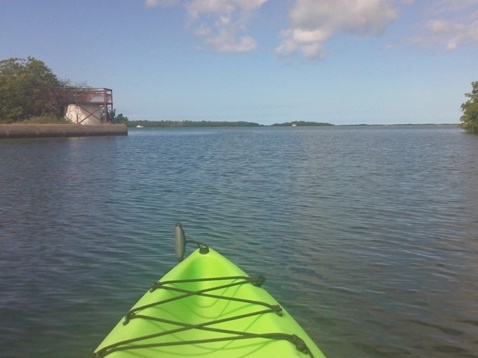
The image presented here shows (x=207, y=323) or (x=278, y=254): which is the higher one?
(x=207, y=323)

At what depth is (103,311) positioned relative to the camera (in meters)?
7.37

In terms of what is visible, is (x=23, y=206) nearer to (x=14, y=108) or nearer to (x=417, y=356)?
(x=417, y=356)

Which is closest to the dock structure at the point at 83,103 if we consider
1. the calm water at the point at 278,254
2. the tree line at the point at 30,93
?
the tree line at the point at 30,93

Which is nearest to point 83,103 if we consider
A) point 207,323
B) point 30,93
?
point 30,93

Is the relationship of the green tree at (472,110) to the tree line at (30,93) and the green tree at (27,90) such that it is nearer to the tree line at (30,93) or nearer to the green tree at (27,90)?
the tree line at (30,93)

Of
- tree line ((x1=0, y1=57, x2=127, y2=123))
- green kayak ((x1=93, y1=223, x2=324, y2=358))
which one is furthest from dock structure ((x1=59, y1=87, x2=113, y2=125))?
green kayak ((x1=93, y1=223, x2=324, y2=358))

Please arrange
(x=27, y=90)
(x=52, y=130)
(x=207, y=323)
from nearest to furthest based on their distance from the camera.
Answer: (x=207, y=323) → (x=52, y=130) → (x=27, y=90)

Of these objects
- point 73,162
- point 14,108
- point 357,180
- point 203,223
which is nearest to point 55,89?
point 14,108

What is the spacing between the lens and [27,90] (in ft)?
236

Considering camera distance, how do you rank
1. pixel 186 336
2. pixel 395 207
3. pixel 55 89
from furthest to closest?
pixel 55 89
pixel 395 207
pixel 186 336

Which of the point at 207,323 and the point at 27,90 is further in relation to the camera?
the point at 27,90

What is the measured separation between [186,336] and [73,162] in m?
30.2

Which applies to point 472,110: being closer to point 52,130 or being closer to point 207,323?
point 52,130

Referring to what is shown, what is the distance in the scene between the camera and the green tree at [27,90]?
69750 mm
